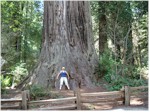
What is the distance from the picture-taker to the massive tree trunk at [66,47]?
11.0 metres

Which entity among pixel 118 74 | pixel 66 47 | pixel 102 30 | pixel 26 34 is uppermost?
pixel 26 34

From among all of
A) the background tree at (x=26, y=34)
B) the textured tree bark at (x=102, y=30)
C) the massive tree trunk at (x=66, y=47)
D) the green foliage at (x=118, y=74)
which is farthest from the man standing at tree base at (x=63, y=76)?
the textured tree bark at (x=102, y=30)

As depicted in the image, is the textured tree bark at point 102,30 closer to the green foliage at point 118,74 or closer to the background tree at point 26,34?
the green foliage at point 118,74

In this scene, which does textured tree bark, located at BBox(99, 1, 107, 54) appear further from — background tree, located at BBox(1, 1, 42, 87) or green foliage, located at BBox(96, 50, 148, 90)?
background tree, located at BBox(1, 1, 42, 87)

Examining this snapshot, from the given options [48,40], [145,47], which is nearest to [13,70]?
[48,40]

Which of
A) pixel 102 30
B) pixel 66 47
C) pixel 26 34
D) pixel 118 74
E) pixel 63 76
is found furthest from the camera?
pixel 26 34

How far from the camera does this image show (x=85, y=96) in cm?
832

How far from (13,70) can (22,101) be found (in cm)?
772

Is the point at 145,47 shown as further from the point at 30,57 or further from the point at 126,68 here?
the point at 30,57

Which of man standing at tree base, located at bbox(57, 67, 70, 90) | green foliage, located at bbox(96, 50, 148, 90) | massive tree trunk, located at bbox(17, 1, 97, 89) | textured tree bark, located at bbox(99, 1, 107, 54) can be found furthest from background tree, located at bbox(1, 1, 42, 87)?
man standing at tree base, located at bbox(57, 67, 70, 90)

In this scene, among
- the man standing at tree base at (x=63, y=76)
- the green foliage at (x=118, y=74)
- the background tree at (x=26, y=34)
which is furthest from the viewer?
the background tree at (x=26, y=34)

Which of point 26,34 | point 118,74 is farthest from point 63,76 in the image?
point 26,34

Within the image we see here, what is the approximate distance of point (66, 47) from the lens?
1127cm

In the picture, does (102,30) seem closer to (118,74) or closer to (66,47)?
(118,74)
